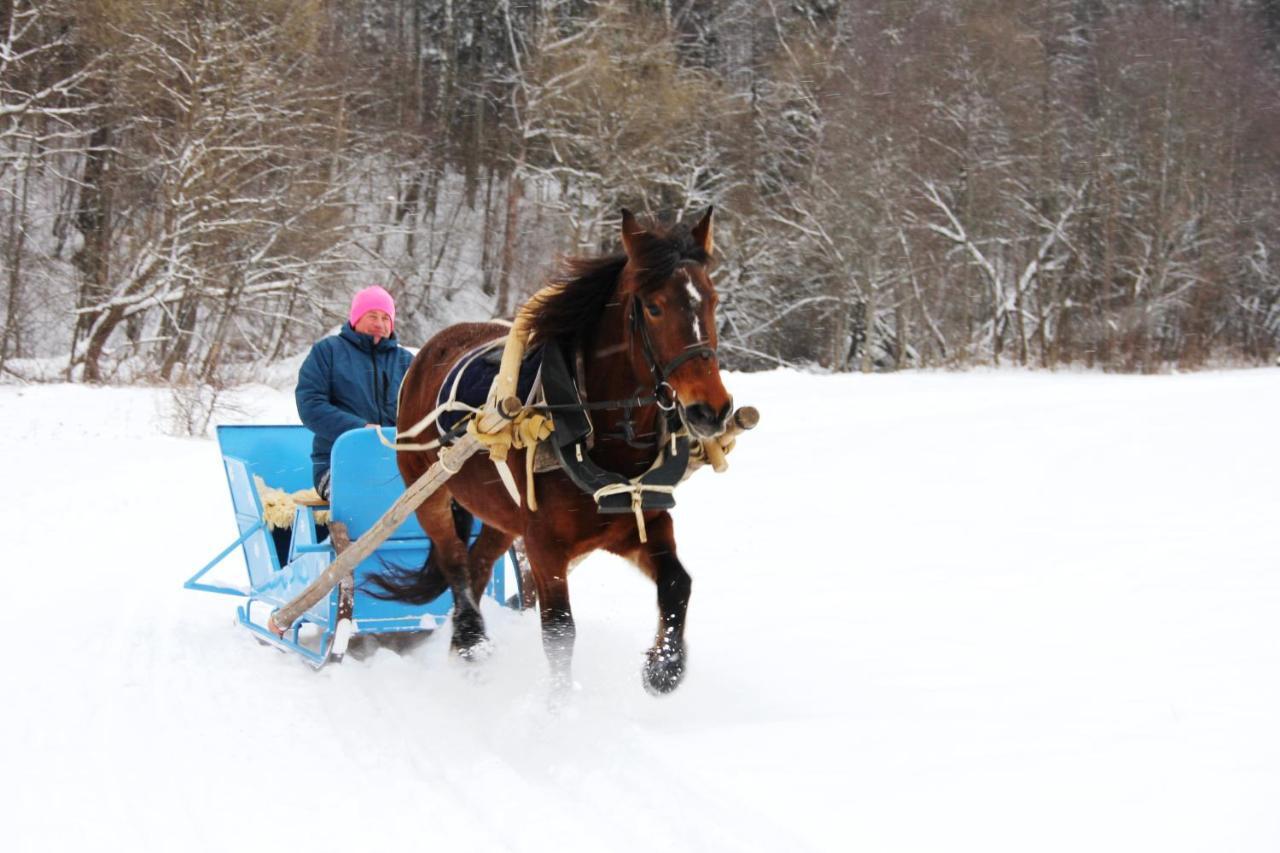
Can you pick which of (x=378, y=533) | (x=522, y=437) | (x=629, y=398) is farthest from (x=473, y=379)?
(x=629, y=398)

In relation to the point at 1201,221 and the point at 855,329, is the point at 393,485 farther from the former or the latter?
the point at 1201,221

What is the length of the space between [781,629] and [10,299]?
1823 cm

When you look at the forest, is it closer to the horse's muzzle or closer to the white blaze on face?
the white blaze on face

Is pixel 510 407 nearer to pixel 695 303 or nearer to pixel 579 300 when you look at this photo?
pixel 579 300

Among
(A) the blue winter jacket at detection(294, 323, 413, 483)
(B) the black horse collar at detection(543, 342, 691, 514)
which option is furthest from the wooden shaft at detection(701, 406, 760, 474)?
(A) the blue winter jacket at detection(294, 323, 413, 483)

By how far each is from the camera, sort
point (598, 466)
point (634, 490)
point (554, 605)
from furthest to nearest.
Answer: point (554, 605) → point (598, 466) → point (634, 490)

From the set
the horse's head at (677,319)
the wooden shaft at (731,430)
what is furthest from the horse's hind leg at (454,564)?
the horse's head at (677,319)

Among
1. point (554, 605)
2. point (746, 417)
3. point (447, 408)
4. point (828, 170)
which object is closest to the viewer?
point (746, 417)

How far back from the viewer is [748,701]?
4406 millimetres

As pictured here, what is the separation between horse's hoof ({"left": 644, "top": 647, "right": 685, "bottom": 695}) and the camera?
13.5 feet

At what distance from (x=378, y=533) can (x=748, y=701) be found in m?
1.71

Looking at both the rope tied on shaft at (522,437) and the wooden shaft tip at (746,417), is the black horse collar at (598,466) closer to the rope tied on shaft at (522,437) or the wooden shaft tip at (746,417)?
the rope tied on shaft at (522,437)

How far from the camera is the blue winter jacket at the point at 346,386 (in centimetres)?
558

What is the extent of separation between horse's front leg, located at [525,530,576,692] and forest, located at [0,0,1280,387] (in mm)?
19168
